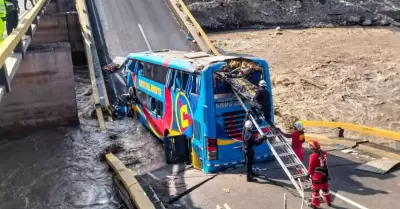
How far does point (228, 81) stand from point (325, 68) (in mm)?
13763

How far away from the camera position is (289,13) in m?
35.0

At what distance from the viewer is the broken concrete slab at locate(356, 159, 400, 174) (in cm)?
1027

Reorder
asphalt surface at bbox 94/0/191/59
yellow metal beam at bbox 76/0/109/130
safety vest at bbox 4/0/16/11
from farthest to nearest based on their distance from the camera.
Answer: asphalt surface at bbox 94/0/191/59 < yellow metal beam at bbox 76/0/109/130 < safety vest at bbox 4/0/16/11

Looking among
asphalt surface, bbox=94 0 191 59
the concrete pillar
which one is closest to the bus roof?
the concrete pillar

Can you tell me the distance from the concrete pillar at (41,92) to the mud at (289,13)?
57.2 feet

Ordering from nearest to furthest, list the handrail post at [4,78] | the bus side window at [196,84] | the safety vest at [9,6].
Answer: the handrail post at [4,78] < the bus side window at [196,84] < the safety vest at [9,6]

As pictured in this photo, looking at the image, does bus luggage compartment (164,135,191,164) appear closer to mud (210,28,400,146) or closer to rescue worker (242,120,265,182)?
rescue worker (242,120,265,182)

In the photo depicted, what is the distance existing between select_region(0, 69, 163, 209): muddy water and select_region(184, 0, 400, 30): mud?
17482 millimetres

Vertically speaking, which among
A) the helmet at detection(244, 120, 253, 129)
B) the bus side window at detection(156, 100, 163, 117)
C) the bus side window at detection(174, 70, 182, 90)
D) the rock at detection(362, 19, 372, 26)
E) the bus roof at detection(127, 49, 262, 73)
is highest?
the bus roof at detection(127, 49, 262, 73)

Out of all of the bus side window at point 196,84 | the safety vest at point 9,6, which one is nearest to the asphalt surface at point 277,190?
the bus side window at point 196,84

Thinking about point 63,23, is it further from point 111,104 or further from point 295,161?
point 295,161

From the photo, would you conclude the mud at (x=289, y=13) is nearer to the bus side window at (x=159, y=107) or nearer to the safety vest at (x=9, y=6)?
the bus side window at (x=159, y=107)

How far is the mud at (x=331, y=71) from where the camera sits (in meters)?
17.7

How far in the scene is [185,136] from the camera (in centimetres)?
1168
